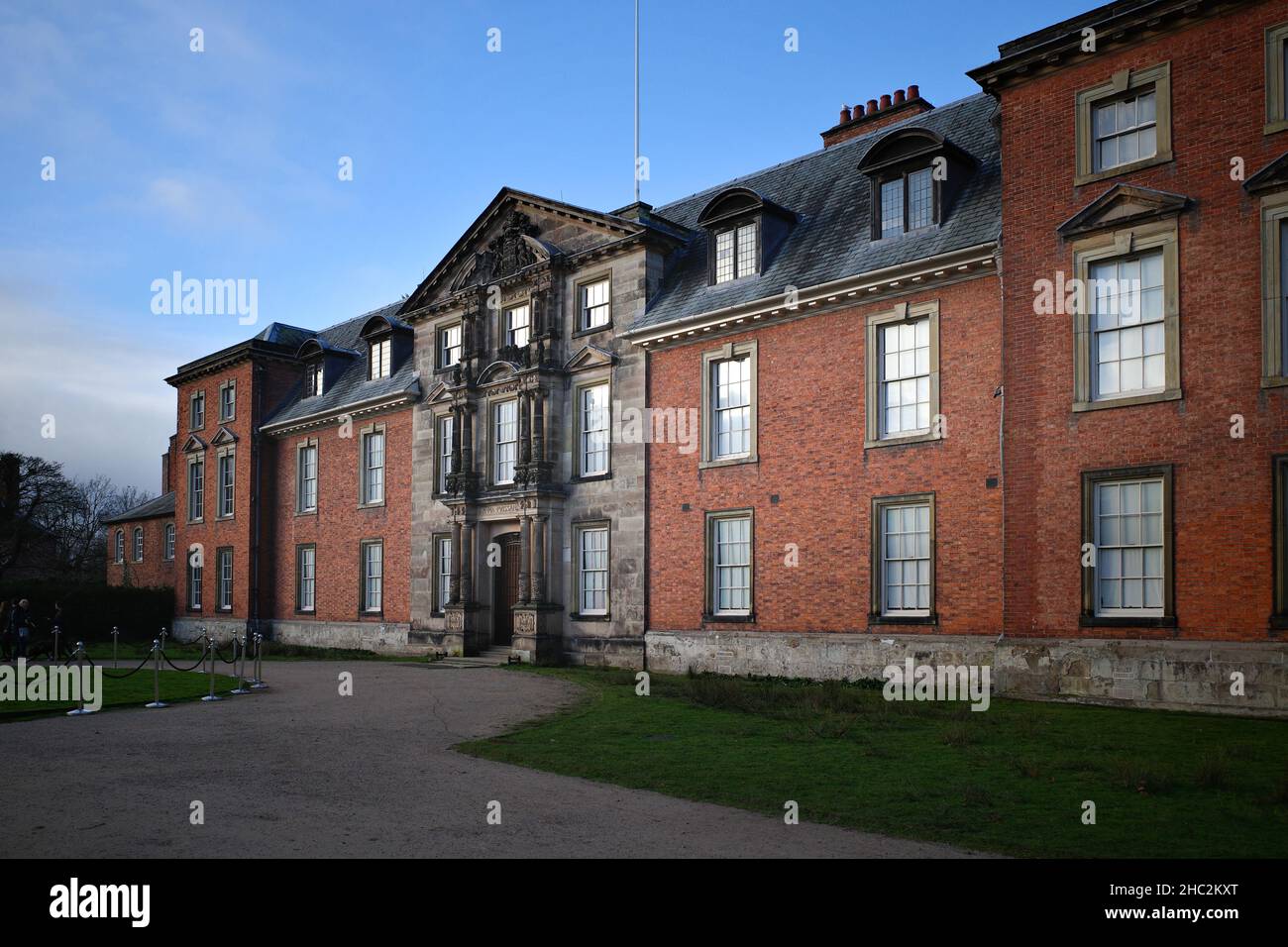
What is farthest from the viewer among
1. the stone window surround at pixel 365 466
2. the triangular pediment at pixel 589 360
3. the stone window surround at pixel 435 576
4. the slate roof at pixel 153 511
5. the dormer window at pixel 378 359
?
the slate roof at pixel 153 511

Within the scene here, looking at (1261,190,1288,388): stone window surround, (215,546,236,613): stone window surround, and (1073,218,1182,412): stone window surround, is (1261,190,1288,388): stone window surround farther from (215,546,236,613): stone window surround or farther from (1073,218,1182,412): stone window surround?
(215,546,236,613): stone window surround

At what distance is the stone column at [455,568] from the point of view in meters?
28.8

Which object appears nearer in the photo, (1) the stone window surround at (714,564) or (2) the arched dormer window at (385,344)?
(1) the stone window surround at (714,564)

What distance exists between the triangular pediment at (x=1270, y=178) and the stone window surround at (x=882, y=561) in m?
7.12

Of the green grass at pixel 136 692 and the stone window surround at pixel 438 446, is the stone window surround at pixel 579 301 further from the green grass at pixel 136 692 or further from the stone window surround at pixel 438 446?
the green grass at pixel 136 692

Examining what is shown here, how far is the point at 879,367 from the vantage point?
67.0 feet

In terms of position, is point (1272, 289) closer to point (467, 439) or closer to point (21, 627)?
point (467, 439)

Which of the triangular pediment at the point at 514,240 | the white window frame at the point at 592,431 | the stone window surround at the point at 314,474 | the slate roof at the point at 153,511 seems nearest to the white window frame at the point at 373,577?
the stone window surround at the point at 314,474

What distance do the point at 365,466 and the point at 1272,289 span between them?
88.3 feet

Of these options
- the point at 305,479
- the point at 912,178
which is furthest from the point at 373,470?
the point at 912,178

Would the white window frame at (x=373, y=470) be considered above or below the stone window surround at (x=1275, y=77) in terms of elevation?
below

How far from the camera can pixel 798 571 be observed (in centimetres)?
2128

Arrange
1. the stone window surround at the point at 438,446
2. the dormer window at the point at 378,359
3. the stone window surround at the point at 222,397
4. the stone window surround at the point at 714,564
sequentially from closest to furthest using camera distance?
1. the stone window surround at the point at 714,564
2. the stone window surround at the point at 438,446
3. the dormer window at the point at 378,359
4. the stone window surround at the point at 222,397
